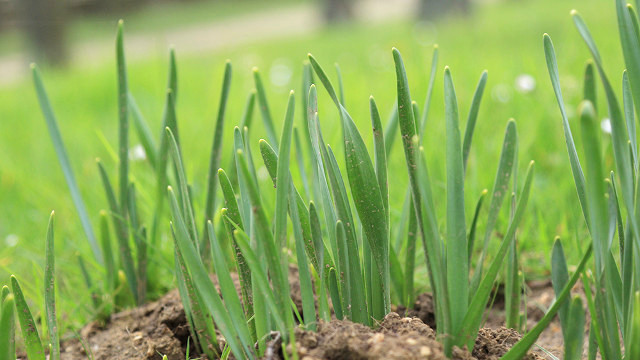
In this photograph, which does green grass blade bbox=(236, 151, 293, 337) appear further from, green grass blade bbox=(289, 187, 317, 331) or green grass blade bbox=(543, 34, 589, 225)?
green grass blade bbox=(543, 34, 589, 225)

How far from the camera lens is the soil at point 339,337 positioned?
0.86 metres

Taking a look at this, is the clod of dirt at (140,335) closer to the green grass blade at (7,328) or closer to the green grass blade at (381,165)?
the green grass blade at (7,328)

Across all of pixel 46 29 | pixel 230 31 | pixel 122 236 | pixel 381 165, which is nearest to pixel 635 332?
pixel 381 165

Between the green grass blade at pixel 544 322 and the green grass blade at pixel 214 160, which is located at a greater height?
the green grass blade at pixel 214 160

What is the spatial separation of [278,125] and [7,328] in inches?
91.9

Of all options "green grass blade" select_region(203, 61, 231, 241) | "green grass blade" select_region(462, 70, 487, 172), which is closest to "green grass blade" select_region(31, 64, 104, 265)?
"green grass blade" select_region(203, 61, 231, 241)

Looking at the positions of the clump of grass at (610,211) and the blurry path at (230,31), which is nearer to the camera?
the clump of grass at (610,211)

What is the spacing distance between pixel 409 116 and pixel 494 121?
72.6 inches

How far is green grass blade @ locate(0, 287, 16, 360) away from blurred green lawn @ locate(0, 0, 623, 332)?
441 mm

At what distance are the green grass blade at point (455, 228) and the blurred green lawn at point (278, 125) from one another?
1.85 ft

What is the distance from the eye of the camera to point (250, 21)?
54.7 feet

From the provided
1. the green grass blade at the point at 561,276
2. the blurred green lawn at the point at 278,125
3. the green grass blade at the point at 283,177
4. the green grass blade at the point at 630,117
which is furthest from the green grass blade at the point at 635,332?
the blurred green lawn at the point at 278,125

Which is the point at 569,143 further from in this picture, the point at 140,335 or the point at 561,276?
the point at 140,335

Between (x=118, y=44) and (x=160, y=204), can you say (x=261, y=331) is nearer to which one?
(x=160, y=204)
